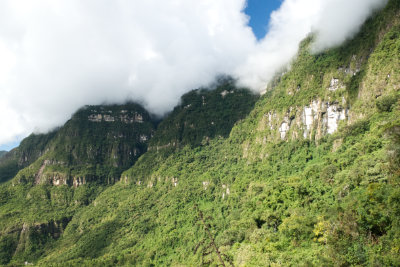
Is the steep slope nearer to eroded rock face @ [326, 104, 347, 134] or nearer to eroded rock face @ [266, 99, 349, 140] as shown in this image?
eroded rock face @ [266, 99, 349, 140]

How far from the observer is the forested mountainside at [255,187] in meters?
33.0

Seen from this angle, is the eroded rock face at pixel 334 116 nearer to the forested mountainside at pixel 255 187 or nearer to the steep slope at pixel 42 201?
the forested mountainside at pixel 255 187

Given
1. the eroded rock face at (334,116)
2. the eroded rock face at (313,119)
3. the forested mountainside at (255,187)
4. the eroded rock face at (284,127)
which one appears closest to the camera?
the forested mountainside at (255,187)

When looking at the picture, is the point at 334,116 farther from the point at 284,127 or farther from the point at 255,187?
the point at 255,187

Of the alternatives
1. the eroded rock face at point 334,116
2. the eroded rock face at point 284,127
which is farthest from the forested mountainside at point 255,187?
the eroded rock face at point 284,127

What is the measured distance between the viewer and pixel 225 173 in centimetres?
11650

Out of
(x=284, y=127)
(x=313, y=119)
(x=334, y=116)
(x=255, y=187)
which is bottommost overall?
(x=255, y=187)

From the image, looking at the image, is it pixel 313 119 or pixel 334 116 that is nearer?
pixel 334 116

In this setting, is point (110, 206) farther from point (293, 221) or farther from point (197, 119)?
point (293, 221)

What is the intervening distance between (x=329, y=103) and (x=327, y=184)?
37654 millimetres

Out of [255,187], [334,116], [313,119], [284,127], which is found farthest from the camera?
[284,127]

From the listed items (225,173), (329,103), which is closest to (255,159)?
(225,173)

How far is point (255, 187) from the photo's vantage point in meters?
78.8

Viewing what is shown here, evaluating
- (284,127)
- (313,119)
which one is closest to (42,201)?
(284,127)
